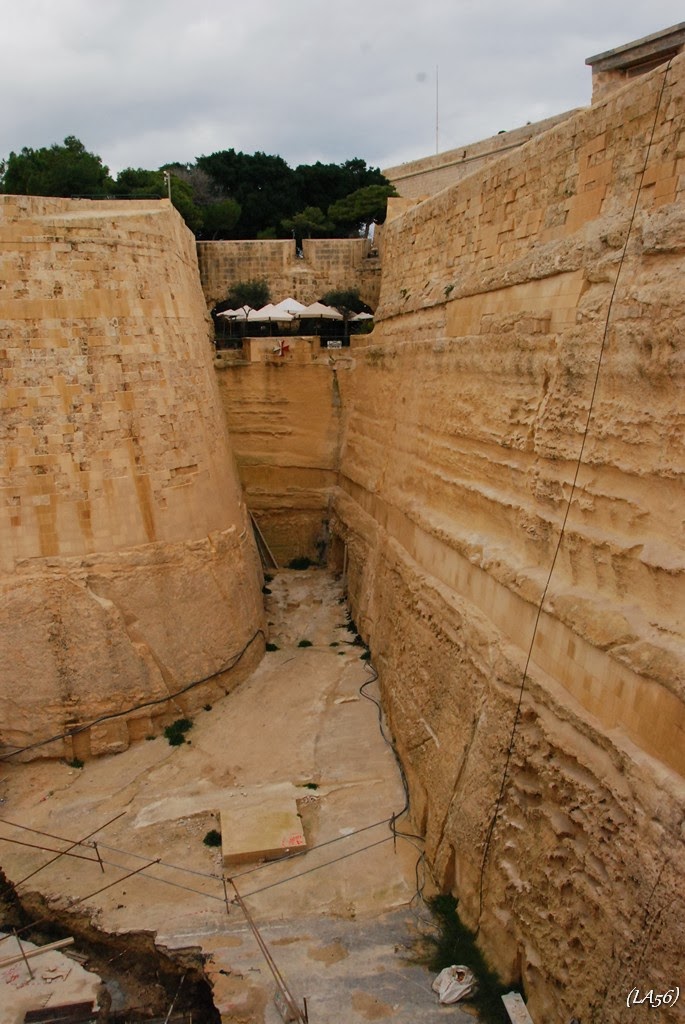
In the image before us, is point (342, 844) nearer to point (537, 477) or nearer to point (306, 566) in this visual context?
point (537, 477)

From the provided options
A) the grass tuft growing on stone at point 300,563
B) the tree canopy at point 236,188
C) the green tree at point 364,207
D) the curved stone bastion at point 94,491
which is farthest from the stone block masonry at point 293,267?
the curved stone bastion at point 94,491

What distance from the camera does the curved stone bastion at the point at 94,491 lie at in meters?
8.34

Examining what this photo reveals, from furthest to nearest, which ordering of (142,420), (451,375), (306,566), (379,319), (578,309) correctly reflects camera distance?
1. (306,566)
2. (379,319)
3. (142,420)
4. (451,375)
5. (578,309)

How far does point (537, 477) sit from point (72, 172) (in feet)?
52.3

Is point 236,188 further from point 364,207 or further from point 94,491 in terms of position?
point 94,491

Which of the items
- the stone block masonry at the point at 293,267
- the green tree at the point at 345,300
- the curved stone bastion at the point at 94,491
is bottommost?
the curved stone bastion at the point at 94,491

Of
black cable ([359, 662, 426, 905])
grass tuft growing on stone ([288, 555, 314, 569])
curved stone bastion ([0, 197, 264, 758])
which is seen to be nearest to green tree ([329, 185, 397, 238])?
grass tuft growing on stone ([288, 555, 314, 569])

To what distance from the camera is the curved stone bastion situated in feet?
27.3

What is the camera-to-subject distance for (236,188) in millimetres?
24062

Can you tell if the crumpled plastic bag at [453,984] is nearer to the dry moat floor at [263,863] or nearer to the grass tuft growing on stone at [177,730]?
the dry moat floor at [263,863]

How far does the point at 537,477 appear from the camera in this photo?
5.86 m

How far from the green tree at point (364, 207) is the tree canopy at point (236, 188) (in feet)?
0.09

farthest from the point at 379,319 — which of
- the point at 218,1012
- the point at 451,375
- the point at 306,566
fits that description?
the point at 218,1012

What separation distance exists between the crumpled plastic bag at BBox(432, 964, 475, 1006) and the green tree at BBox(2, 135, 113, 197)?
17.6 m
